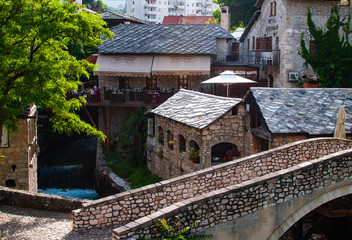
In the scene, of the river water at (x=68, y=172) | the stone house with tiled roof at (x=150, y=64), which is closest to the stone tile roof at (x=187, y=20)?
the stone house with tiled roof at (x=150, y=64)

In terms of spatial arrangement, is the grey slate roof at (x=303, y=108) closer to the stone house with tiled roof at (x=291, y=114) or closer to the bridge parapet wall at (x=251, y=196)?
the stone house with tiled roof at (x=291, y=114)

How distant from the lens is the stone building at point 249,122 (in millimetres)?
15672

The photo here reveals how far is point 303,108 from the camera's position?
54.7 ft

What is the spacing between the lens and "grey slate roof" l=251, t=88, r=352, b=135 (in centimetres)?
1555

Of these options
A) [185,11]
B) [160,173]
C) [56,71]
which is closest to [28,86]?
[56,71]

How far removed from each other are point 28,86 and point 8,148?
5195 mm

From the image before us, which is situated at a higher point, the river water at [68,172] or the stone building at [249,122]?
the stone building at [249,122]

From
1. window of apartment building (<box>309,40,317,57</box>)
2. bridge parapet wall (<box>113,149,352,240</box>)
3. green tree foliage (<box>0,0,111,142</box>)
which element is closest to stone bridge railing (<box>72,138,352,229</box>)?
bridge parapet wall (<box>113,149,352,240</box>)

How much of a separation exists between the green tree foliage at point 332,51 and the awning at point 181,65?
17.8 ft

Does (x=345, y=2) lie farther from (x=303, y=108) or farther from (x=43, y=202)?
(x=43, y=202)

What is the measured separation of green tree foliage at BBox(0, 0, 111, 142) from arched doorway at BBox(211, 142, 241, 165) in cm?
655

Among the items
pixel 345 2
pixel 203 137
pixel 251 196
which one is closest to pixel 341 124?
pixel 203 137

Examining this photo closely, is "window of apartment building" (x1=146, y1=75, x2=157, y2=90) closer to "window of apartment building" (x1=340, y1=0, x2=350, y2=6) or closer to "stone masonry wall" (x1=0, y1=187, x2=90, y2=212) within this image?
"window of apartment building" (x1=340, y1=0, x2=350, y2=6)

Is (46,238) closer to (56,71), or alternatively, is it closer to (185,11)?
(56,71)
